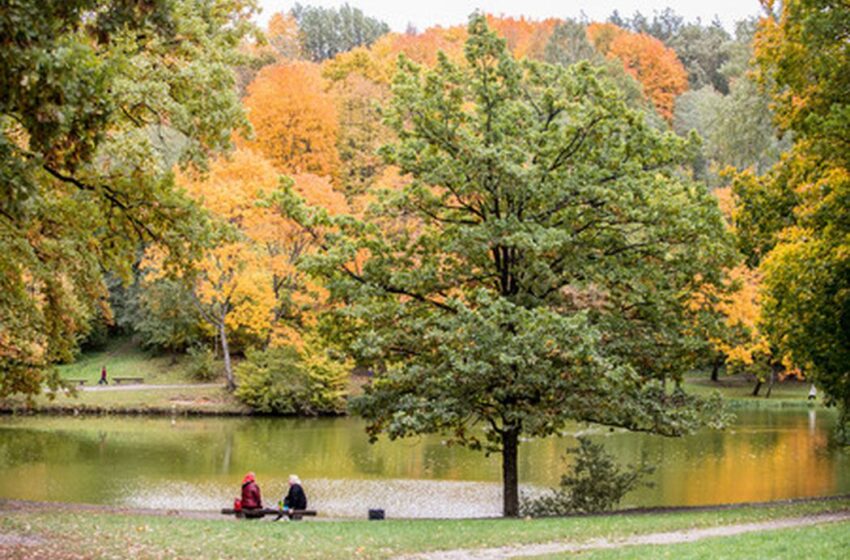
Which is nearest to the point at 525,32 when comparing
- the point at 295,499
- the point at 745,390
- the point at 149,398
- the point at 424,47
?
the point at 424,47

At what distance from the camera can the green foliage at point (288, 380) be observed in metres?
41.9

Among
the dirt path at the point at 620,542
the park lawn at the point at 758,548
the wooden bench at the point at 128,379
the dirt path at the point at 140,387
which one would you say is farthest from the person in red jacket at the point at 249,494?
the wooden bench at the point at 128,379

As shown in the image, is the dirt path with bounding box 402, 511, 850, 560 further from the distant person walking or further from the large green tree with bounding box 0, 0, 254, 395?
the distant person walking

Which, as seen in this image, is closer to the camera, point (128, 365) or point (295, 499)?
point (295, 499)

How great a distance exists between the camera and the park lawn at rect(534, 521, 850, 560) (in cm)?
1122

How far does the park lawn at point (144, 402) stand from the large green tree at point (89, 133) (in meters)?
22.6

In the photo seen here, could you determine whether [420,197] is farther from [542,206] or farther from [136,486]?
[136,486]

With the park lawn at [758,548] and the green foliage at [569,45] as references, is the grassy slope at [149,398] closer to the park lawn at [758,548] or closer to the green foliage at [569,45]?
the park lawn at [758,548]

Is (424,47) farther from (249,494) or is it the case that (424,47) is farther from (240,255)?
(249,494)

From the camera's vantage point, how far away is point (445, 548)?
13.6 metres

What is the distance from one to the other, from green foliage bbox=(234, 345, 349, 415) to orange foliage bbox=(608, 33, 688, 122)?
58.8 m

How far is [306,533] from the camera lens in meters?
14.9

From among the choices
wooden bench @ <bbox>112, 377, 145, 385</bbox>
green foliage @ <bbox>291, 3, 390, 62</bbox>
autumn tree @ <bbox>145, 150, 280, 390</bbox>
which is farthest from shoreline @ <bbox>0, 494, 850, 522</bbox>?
green foliage @ <bbox>291, 3, 390, 62</bbox>

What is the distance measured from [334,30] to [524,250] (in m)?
116
